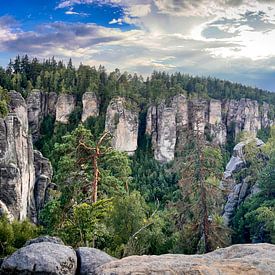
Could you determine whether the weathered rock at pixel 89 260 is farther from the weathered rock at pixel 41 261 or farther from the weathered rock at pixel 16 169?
the weathered rock at pixel 16 169

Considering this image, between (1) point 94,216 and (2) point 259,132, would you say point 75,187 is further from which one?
(2) point 259,132

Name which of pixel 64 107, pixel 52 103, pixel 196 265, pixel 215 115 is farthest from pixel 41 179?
pixel 215 115

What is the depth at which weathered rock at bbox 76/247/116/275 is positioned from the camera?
25.0ft

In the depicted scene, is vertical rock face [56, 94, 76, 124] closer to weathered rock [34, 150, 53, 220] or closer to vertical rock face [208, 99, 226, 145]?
vertical rock face [208, 99, 226, 145]

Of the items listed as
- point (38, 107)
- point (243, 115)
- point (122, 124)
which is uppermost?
point (243, 115)

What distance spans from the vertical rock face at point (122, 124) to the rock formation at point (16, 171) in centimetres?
3329

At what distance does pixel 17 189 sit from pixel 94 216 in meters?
17.8

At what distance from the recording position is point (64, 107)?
254 feet

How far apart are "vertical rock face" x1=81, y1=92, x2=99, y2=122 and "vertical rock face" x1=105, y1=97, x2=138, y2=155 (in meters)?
4.54

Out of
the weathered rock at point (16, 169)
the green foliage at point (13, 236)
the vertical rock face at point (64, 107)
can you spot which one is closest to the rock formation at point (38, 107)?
the vertical rock face at point (64, 107)

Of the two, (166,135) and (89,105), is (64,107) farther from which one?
(166,135)

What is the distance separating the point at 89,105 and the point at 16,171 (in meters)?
48.2

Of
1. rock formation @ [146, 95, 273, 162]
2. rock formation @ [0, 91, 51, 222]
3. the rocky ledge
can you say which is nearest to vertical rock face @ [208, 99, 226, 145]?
rock formation @ [146, 95, 273, 162]

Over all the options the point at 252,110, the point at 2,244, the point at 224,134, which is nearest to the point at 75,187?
the point at 2,244
